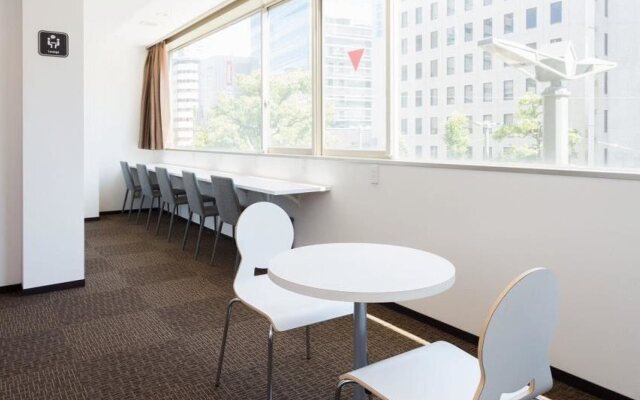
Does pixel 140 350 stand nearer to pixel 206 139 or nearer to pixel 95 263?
pixel 95 263

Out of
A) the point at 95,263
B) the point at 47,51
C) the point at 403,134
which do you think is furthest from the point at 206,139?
the point at 403,134

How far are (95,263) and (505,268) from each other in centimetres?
369

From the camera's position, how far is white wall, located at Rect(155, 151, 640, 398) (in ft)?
6.77

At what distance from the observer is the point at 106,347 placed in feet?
8.77

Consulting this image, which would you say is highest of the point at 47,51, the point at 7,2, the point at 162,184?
the point at 7,2

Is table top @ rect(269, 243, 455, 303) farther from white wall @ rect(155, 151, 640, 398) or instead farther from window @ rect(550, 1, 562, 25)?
window @ rect(550, 1, 562, 25)

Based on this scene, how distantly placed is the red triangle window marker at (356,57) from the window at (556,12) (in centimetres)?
156

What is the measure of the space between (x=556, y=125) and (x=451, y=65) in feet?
2.66

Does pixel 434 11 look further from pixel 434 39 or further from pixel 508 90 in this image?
pixel 508 90

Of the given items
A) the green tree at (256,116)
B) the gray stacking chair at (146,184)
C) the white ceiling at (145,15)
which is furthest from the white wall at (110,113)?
the green tree at (256,116)

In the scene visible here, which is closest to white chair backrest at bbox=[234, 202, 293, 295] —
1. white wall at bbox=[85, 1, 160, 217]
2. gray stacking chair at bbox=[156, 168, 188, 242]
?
gray stacking chair at bbox=[156, 168, 188, 242]

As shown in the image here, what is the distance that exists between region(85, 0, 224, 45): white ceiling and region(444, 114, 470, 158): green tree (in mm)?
3359

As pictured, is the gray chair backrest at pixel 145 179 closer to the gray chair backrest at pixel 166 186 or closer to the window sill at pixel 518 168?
the gray chair backrest at pixel 166 186

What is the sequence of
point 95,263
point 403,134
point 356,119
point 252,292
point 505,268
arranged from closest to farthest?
point 252,292
point 505,268
point 403,134
point 356,119
point 95,263
